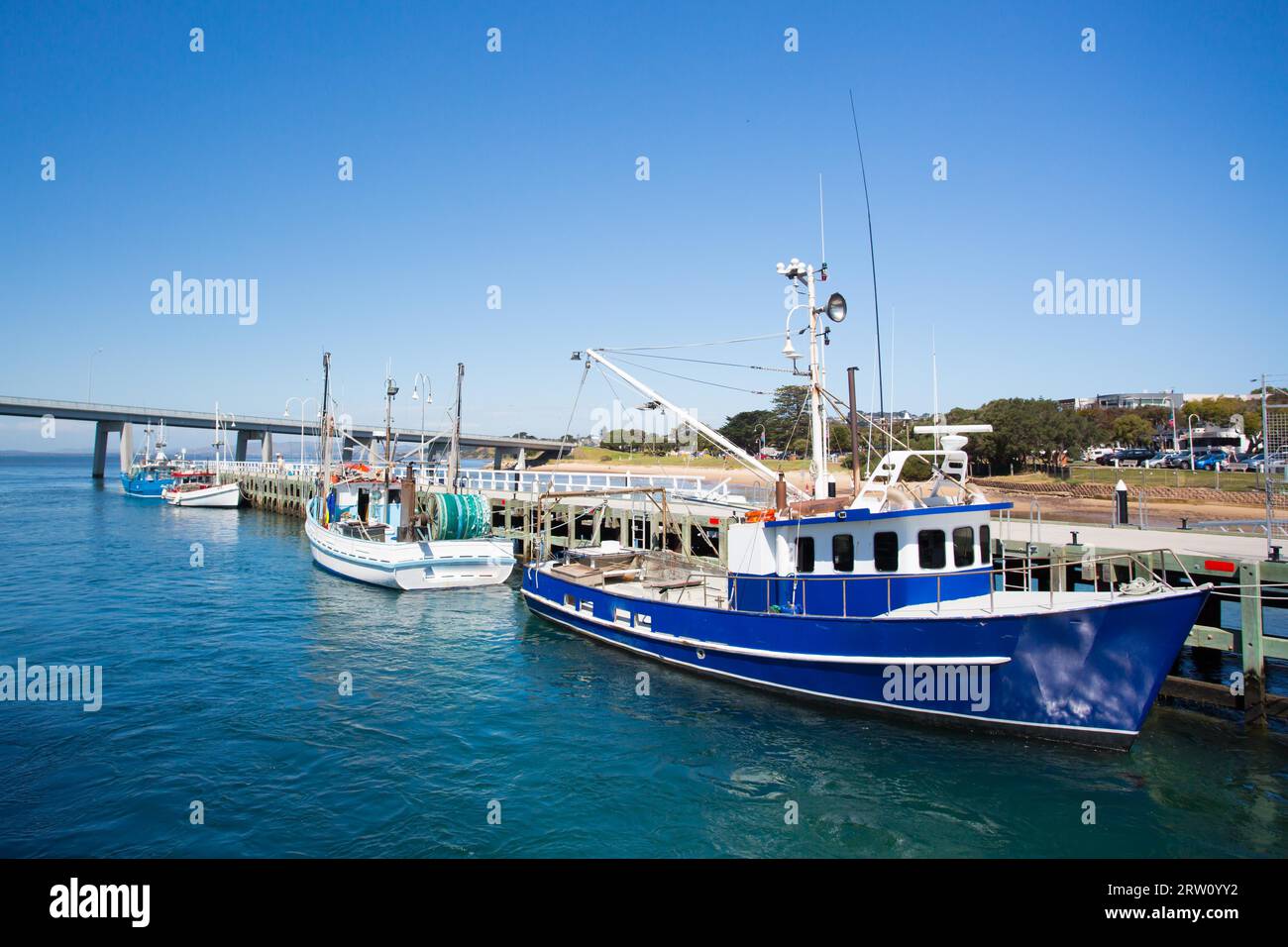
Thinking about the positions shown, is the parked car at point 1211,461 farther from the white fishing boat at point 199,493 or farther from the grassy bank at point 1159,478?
the white fishing boat at point 199,493

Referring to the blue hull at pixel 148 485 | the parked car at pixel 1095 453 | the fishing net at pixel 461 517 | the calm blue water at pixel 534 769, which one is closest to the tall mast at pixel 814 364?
the calm blue water at pixel 534 769

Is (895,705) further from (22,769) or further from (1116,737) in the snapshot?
Answer: (22,769)

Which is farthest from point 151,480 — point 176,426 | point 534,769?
point 534,769

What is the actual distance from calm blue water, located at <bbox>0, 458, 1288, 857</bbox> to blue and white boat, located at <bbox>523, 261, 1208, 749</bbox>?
690mm

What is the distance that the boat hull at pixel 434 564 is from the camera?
28.0 metres

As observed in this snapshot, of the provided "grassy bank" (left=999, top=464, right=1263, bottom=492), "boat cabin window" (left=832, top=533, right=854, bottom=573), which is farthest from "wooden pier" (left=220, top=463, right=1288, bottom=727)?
"grassy bank" (left=999, top=464, right=1263, bottom=492)

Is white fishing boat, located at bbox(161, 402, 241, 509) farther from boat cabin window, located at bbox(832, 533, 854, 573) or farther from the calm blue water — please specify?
boat cabin window, located at bbox(832, 533, 854, 573)

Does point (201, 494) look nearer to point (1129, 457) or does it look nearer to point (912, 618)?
point (912, 618)

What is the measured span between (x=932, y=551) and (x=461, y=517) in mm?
20093

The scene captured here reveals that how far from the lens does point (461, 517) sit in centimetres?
2983

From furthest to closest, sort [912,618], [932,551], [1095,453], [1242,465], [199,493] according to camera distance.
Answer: [1095,453], [199,493], [1242,465], [932,551], [912,618]

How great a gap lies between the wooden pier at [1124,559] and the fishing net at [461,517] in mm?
2578
